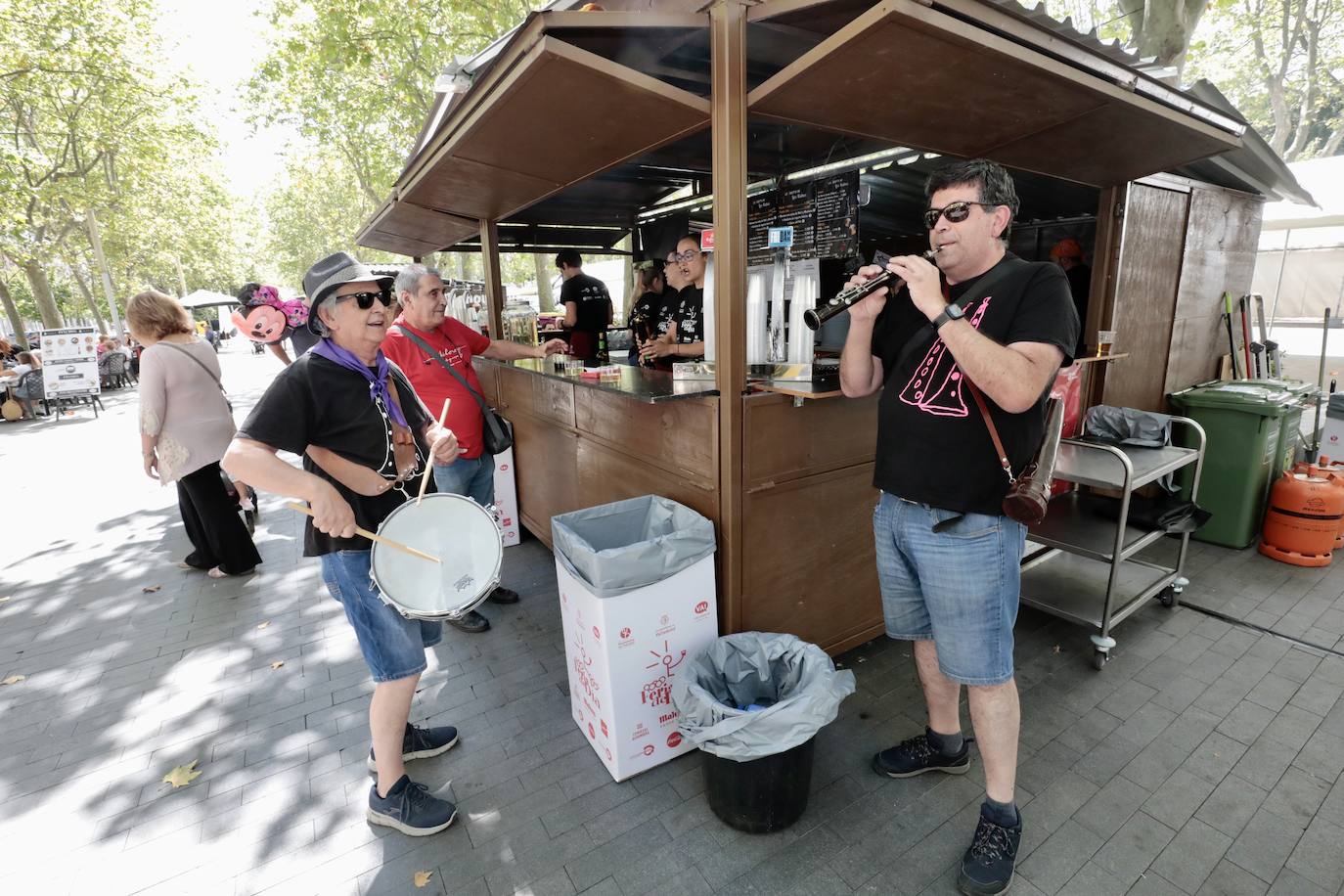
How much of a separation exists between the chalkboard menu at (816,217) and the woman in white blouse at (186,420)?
3708 millimetres

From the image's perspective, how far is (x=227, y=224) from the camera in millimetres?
30438

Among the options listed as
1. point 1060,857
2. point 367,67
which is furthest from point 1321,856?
point 367,67

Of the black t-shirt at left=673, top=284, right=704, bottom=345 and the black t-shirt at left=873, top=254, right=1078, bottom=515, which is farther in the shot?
the black t-shirt at left=673, top=284, right=704, bottom=345

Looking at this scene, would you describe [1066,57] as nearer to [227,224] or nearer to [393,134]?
[393,134]

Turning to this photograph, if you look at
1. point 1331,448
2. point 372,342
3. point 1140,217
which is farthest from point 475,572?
point 1331,448

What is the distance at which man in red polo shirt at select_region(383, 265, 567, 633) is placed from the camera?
10.9 ft

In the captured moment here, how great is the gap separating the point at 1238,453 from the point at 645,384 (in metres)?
4.16

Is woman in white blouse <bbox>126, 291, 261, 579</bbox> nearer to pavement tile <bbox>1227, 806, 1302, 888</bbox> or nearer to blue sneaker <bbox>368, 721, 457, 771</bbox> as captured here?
blue sneaker <bbox>368, 721, 457, 771</bbox>

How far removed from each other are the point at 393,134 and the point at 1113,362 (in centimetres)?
1464

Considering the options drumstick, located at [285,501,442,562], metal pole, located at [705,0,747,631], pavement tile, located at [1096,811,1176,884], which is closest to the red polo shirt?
drumstick, located at [285,501,442,562]

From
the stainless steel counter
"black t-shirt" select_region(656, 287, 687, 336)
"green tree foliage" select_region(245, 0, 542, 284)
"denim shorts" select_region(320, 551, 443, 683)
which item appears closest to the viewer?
"denim shorts" select_region(320, 551, 443, 683)

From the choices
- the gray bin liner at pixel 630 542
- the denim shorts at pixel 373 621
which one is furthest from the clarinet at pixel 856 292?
the denim shorts at pixel 373 621

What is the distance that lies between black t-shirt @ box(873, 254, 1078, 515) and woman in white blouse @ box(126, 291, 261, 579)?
425 centimetres

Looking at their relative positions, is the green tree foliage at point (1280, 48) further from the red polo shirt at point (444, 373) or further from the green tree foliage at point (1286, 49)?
the red polo shirt at point (444, 373)
